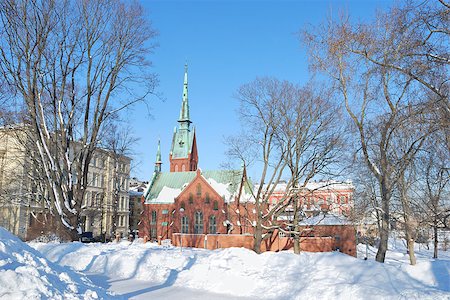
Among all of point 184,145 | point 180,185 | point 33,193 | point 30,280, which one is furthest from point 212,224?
point 30,280

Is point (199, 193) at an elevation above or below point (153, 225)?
above

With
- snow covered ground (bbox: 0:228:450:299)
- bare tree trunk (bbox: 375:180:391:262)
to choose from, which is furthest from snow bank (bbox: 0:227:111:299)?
bare tree trunk (bbox: 375:180:391:262)

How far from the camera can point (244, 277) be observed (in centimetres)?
1291

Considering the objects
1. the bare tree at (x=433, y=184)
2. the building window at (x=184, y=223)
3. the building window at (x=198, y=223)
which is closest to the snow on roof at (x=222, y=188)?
the building window at (x=198, y=223)

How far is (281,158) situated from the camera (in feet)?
80.7

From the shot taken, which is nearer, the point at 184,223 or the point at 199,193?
the point at 199,193

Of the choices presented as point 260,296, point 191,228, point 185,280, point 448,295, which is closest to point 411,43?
point 448,295

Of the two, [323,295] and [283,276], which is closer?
[323,295]

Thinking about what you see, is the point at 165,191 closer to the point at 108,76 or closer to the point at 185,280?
the point at 108,76

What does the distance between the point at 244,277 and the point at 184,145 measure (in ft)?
180

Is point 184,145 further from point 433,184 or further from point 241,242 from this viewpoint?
point 433,184

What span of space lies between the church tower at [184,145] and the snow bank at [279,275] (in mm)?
49173

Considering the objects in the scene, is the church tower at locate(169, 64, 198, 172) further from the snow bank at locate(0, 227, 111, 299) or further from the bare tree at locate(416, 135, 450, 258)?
the snow bank at locate(0, 227, 111, 299)

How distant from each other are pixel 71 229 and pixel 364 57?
1699cm
